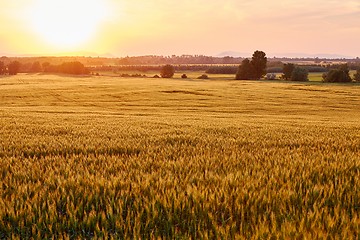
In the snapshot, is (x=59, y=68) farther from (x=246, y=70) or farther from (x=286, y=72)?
(x=286, y=72)

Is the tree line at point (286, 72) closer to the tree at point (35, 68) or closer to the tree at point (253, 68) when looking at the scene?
the tree at point (253, 68)

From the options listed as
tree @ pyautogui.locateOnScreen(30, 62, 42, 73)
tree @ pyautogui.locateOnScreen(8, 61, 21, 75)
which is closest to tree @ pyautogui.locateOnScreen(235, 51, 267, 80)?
tree @ pyautogui.locateOnScreen(8, 61, 21, 75)

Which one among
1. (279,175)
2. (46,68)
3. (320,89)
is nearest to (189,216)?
(279,175)

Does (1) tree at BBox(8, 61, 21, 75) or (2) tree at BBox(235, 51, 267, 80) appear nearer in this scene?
(2) tree at BBox(235, 51, 267, 80)

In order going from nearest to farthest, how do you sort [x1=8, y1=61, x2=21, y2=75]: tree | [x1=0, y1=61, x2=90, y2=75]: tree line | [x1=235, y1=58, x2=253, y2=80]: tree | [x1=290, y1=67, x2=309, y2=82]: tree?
[x1=290, y1=67, x2=309, y2=82]: tree, [x1=235, y1=58, x2=253, y2=80]: tree, [x1=0, y1=61, x2=90, y2=75]: tree line, [x1=8, y1=61, x2=21, y2=75]: tree

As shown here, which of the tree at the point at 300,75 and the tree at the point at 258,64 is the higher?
the tree at the point at 258,64

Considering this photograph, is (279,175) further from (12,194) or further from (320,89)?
(320,89)

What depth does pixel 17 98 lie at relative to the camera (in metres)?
45.7

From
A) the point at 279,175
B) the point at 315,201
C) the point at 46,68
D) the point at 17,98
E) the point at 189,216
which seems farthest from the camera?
the point at 46,68

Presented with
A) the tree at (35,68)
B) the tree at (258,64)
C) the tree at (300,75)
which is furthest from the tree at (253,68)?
the tree at (35,68)

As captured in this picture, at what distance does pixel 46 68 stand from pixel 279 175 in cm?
14583

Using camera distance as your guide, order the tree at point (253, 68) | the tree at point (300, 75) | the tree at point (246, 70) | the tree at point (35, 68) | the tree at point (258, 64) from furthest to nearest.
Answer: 1. the tree at point (35, 68)
2. the tree at point (246, 70)
3. the tree at point (253, 68)
4. the tree at point (258, 64)
5. the tree at point (300, 75)

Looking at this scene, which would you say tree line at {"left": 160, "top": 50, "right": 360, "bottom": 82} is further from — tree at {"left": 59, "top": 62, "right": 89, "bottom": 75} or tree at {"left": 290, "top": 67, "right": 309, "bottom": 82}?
tree at {"left": 59, "top": 62, "right": 89, "bottom": 75}

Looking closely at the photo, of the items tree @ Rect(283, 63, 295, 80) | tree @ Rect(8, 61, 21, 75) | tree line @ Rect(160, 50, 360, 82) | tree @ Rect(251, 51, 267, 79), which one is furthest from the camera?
tree @ Rect(8, 61, 21, 75)
